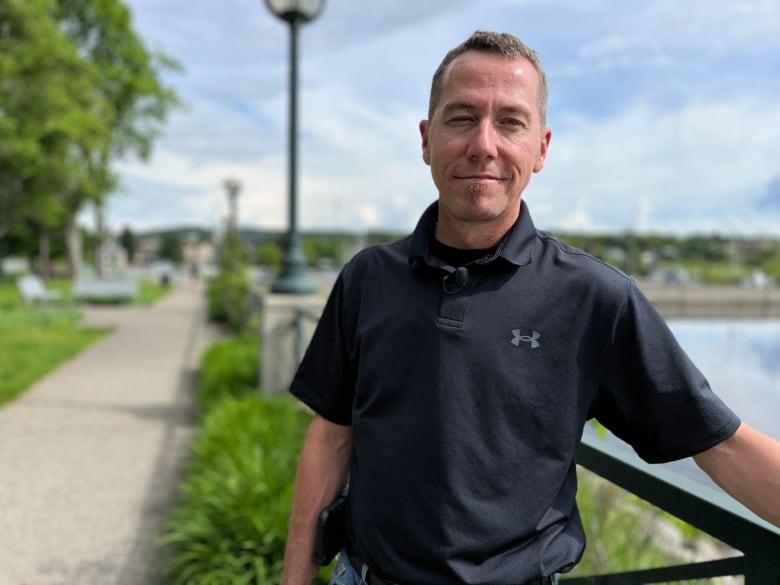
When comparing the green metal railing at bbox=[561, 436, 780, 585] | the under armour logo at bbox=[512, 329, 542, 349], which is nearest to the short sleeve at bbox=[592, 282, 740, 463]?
the under armour logo at bbox=[512, 329, 542, 349]

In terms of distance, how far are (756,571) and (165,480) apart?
4.60m

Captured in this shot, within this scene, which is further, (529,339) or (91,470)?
(91,470)

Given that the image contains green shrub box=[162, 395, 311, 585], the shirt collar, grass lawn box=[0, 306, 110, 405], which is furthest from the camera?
grass lawn box=[0, 306, 110, 405]

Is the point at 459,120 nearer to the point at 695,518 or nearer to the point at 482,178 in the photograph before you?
the point at 482,178

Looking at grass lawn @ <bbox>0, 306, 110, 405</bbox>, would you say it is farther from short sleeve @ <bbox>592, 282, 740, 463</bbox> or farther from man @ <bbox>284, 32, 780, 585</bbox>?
short sleeve @ <bbox>592, 282, 740, 463</bbox>

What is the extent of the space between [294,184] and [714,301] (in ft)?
175

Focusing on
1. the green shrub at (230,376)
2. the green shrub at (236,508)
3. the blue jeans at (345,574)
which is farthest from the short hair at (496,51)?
the green shrub at (230,376)

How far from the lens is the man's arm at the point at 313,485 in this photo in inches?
66.8

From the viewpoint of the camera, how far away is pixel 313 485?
1.71 m

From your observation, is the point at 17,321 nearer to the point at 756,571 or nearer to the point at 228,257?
the point at 228,257

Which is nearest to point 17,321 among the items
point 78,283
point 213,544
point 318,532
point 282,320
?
point 78,283

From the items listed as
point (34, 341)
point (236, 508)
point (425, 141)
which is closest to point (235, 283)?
point (34, 341)

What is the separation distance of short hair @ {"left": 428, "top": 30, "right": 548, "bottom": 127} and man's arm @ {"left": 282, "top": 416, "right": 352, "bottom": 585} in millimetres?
806

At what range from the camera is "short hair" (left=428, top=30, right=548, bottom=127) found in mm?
1447
